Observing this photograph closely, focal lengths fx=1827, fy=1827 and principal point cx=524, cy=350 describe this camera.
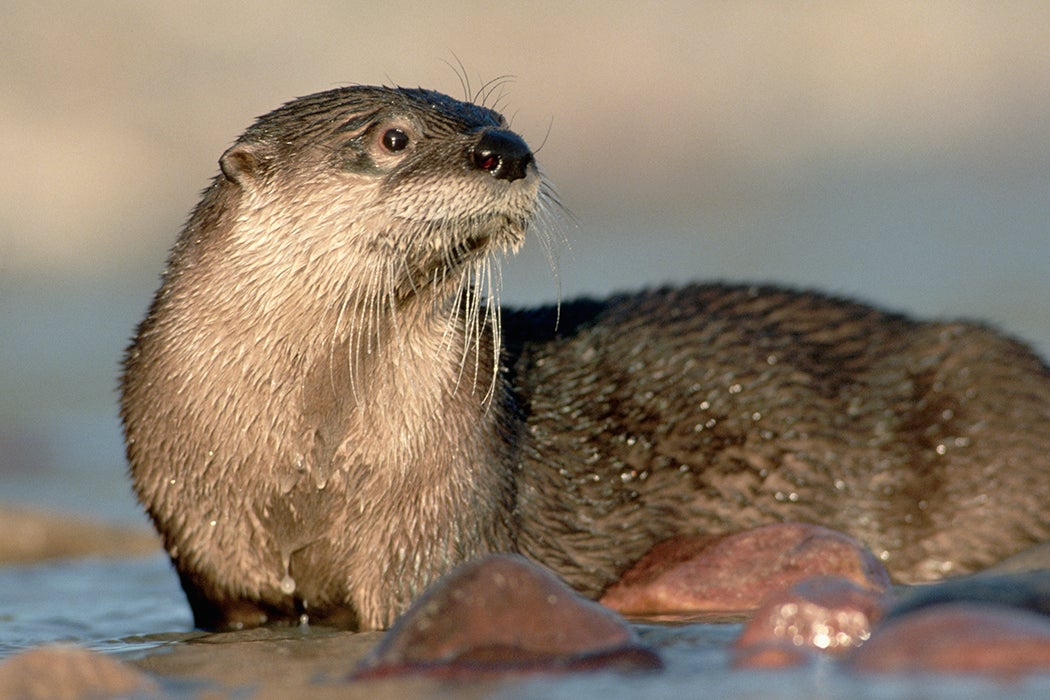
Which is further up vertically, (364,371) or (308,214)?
(308,214)

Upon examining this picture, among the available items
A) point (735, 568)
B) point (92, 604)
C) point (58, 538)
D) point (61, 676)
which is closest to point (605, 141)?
point (58, 538)

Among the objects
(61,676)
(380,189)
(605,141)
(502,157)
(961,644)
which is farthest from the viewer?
(605,141)

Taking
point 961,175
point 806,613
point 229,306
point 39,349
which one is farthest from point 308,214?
point 961,175

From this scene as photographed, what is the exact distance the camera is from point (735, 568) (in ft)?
15.4

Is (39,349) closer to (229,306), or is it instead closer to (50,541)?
(50,541)

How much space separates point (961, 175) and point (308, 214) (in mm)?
12317

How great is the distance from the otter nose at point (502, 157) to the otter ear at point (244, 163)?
57 cm

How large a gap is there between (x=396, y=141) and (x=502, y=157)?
0.33m

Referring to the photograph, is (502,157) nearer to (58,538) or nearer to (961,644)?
(961,644)

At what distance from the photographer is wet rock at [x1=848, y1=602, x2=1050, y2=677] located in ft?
9.62

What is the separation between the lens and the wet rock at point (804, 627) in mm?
3258

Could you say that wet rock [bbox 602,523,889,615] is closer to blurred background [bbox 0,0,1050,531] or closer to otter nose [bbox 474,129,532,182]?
otter nose [bbox 474,129,532,182]

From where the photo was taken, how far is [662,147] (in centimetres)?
1678

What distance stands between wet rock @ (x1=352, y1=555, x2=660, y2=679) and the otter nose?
41.1 inches
